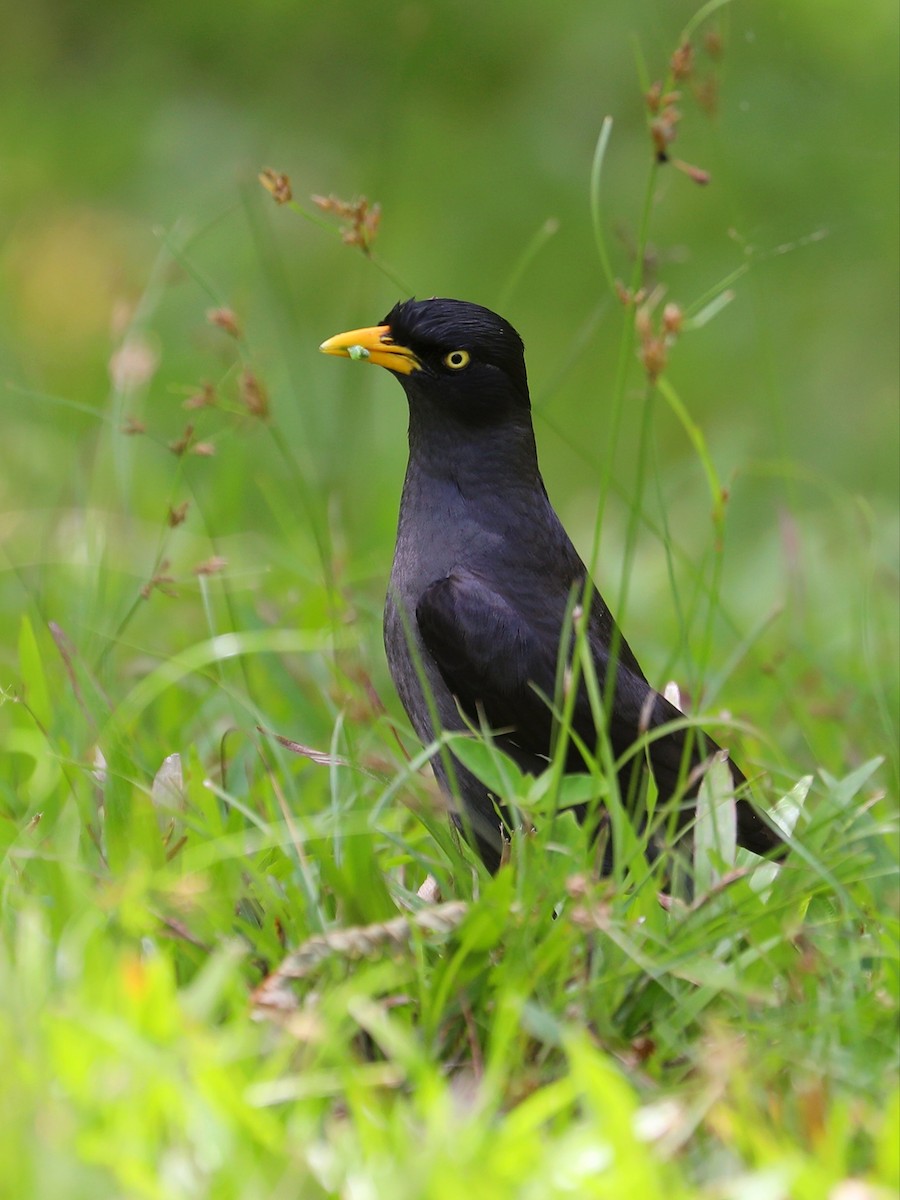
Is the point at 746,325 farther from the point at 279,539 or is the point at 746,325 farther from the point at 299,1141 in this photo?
the point at 299,1141

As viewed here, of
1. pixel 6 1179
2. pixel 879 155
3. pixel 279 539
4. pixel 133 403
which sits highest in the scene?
pixel 879 155

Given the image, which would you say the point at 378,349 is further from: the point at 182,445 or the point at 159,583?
the point at 159,583

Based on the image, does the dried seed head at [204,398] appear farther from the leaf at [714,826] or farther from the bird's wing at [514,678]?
the leaf at [714,826]

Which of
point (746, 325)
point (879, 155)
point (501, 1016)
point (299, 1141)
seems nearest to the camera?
point (299, 1141)

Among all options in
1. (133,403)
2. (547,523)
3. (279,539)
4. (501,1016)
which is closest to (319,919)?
(501,1016)

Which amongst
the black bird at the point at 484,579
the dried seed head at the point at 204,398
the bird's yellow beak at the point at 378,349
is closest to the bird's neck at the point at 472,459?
the black bird at the point at 484,579

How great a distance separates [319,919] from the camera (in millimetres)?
2590

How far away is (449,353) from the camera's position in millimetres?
3590

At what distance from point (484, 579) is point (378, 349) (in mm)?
591

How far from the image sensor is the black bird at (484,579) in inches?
133

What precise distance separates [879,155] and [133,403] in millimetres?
5001

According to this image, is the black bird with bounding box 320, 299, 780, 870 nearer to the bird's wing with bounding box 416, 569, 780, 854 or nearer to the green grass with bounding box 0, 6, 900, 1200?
the bird's wing with bounding box 416, 569, 780, 854

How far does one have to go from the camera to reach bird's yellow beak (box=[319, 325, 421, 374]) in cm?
354

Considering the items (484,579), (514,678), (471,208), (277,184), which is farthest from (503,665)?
(471,208)
